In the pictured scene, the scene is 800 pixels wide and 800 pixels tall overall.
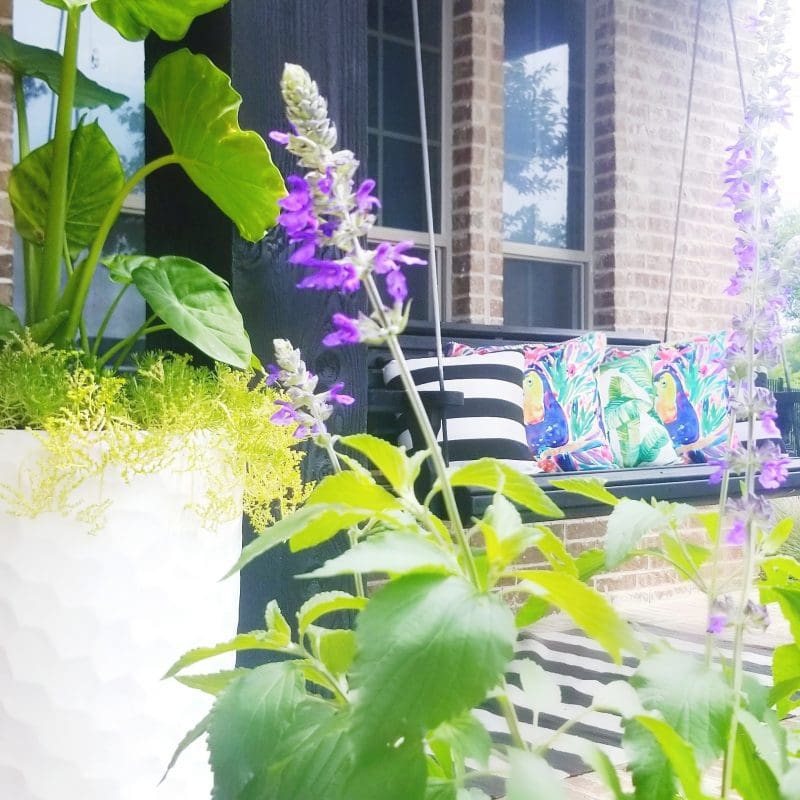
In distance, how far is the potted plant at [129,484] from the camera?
42.7 inches

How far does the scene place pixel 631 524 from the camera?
0.57 meters

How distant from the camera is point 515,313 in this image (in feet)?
13.0

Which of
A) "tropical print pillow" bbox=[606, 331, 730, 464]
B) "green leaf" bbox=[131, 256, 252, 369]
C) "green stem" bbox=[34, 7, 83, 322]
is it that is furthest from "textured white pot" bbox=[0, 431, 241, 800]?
"tropical print pillow" bbox=[606, 331, 730, 464]

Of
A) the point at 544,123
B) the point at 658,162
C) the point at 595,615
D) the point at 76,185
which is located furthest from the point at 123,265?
the point at 658,162

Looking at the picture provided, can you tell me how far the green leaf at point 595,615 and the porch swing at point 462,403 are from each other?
118 cm

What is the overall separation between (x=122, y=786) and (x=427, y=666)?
34.1 inches

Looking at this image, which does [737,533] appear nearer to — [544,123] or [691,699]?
[691,699]

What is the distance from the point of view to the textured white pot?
1.08 metres

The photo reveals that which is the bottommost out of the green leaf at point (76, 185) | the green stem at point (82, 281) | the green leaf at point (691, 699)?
the green leaf at point (691, 699)

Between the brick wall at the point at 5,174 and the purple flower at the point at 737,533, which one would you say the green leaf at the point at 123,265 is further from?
the brick wall at the point at 5,174

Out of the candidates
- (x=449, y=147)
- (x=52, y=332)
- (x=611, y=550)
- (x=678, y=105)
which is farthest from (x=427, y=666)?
(x=678, y=105)

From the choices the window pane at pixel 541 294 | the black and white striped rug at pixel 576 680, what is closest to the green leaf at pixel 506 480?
the black and white striped rug at pixel 576 680

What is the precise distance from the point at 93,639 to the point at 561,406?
83.1 inches

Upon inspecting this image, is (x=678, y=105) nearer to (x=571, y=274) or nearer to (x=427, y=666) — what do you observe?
(x=571, y=274)
